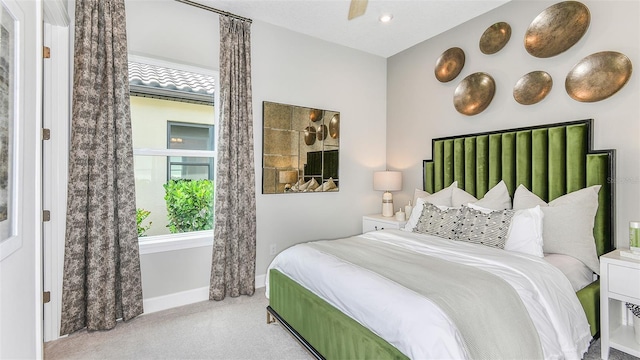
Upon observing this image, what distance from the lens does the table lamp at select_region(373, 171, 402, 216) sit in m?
4.00

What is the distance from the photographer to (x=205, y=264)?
3.18m

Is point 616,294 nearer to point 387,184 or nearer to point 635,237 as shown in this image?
point 635,237

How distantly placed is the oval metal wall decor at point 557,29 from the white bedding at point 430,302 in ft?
6.22

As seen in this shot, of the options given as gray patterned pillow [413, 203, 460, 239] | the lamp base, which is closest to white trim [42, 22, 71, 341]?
gray patterned pillow [413, 203, 460, 239]

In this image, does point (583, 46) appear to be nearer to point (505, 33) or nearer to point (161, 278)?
point (505, 33)

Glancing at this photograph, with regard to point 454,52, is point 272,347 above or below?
below

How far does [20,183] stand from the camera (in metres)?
1.45

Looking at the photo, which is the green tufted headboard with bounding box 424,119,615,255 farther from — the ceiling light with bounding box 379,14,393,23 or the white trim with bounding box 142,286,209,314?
the white trim with bounding box 142,286,209,314

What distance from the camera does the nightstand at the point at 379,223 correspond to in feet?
11.9

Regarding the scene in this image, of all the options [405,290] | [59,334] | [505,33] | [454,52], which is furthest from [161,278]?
[505,33]

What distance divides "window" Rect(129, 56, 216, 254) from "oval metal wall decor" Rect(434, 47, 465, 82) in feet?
8.66

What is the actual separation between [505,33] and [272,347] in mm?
3583

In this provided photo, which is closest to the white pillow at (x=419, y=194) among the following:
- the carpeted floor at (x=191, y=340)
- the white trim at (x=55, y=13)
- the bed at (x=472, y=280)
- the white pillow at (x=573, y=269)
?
the bed at (x=472, y=280)

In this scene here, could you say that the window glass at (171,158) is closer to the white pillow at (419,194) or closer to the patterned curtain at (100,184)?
the patterned curtain at (100,184)
